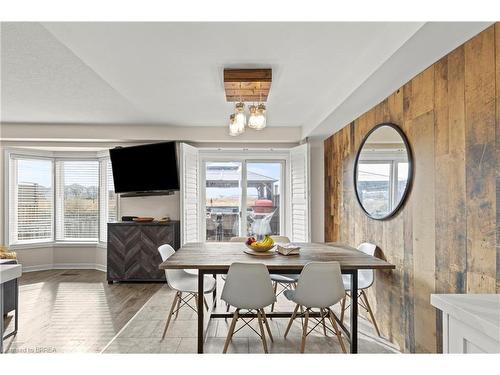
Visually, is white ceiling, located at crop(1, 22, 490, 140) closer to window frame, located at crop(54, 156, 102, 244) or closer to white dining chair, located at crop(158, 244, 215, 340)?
window frame, located at crop(54, 156, 102, 244)

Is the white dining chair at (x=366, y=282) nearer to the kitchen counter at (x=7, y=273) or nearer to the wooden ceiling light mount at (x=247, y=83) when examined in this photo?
the wooden ceiling light mount at (x=247, y=83)

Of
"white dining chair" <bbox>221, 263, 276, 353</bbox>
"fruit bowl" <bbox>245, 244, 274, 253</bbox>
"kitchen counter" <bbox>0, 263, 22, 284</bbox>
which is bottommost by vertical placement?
"white dining chair" <bbox>221, 263, 276, 353</bbox>

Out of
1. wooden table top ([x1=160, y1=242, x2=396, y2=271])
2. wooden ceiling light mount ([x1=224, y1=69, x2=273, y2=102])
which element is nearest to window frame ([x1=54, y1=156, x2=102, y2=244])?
wooden table top ([x1=160, y1=242, x2=396, y2=271])

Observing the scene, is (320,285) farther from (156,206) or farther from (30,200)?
(30,200)

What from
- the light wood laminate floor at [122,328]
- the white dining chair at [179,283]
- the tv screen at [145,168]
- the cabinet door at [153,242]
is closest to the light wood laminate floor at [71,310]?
the light wood laminate floor at [122,328]

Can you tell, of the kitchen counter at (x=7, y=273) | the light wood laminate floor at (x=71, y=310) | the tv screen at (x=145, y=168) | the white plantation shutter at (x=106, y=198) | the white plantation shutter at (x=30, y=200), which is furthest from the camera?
the white plantation shutter at (x=106, y=198)

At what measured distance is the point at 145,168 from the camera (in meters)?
4.69

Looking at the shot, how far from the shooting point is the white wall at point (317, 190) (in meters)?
4.77

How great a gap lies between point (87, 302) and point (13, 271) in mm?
3086

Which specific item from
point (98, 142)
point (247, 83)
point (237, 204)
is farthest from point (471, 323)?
point (98, 142)

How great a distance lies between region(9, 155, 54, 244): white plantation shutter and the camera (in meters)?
5.09

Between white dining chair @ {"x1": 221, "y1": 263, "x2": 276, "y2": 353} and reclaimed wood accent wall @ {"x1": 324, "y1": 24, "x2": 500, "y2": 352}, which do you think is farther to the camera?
white dining chair @ {"x1": 221, "y1": 263, "x2": 276, "y2": 353}

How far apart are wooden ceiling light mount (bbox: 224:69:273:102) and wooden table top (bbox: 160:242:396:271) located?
1539 mm

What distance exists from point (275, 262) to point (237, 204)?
299 cm
